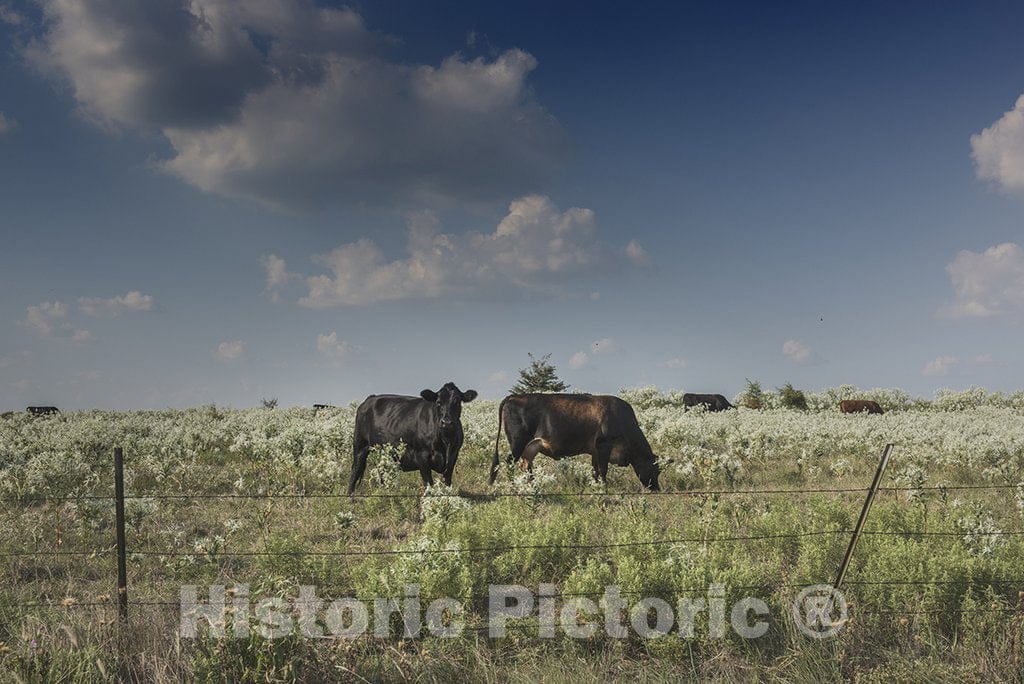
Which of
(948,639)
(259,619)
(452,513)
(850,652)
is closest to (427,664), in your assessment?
(259,619)

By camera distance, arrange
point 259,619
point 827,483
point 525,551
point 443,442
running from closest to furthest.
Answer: point 259,619 < point 525,551 < point 443,442 < point 827,483

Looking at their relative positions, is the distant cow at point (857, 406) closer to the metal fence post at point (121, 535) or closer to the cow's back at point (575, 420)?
the cow's back at point (575, 420)

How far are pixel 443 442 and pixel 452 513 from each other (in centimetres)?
405

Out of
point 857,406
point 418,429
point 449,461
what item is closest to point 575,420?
point 449,461

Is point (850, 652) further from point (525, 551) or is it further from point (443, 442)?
point (443, 442)

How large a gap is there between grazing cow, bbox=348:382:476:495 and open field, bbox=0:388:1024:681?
682 mm

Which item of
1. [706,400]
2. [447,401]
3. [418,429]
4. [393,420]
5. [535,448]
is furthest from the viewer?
[706,400]

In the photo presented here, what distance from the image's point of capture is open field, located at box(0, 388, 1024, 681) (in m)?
5.84

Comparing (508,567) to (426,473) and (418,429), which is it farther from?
(418,429)

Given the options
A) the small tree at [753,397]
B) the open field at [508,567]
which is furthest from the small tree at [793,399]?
the open field at [508,567]

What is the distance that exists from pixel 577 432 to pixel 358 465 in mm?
4669

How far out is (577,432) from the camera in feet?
48.6

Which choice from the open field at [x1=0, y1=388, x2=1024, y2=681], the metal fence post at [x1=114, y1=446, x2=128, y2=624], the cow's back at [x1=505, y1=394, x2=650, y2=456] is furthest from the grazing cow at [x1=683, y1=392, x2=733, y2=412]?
the metal fence post at [x1=114, y1=446, x2=128, y2=624]

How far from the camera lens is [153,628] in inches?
235
